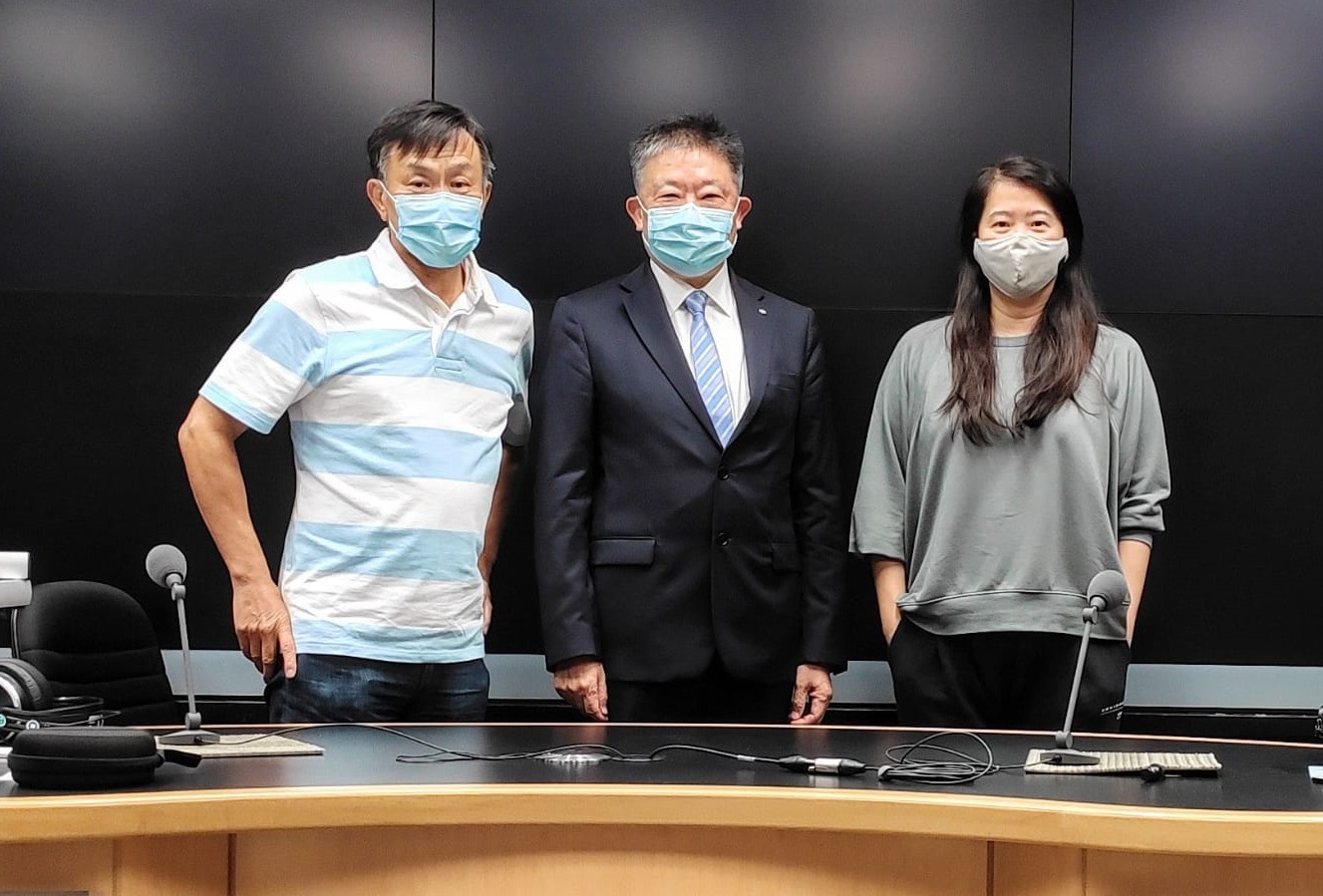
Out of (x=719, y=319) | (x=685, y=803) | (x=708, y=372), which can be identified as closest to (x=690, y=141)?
(x=719, y=319)

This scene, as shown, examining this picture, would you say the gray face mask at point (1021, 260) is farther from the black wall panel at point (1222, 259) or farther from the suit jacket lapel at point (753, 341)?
the black wall panel at point (1222, 259)

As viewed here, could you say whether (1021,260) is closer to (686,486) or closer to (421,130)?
(686,486)

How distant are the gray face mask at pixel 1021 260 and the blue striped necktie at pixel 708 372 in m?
0.56

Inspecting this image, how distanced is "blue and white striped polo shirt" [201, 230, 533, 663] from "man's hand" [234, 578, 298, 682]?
0.03 meters

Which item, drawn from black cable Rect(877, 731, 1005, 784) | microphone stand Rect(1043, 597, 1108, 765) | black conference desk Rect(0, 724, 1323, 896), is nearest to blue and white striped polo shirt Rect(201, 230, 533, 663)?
black conference desk Rect(0, 724, 1323, 896)

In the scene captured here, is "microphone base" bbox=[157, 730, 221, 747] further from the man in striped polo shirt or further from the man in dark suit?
the man in dark suit

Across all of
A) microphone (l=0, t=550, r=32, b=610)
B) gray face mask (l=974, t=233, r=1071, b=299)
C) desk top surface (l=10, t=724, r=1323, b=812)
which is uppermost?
gray face mask (l=974, t=233, r=1071, b=299)

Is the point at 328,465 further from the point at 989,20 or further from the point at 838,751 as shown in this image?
the point at 989,20

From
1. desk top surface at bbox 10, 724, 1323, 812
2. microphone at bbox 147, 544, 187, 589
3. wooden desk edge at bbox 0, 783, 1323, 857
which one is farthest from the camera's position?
microphone at bbox 147, 544, 187, 589

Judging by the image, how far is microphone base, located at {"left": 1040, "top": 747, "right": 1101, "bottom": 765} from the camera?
1.89 m

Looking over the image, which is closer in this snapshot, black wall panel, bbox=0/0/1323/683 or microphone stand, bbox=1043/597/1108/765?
microphone stand, bbox=1043/597/1108/765

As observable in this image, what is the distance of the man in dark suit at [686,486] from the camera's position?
2816mm

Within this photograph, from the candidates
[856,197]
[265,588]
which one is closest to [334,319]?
[265,588]

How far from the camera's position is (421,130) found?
2773 mm
